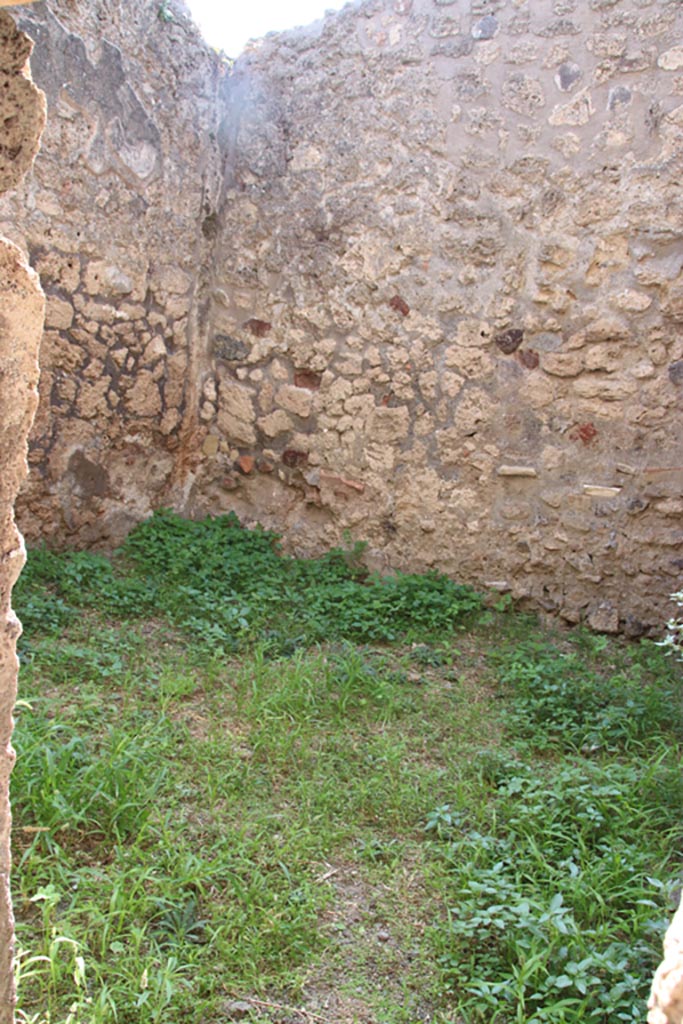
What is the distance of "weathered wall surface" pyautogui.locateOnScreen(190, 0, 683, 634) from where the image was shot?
4270 mm

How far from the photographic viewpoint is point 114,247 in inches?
181

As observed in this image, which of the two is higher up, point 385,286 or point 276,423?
point 385,286

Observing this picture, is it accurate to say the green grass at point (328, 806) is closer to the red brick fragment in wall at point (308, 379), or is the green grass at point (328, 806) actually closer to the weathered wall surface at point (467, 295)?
the weathered wall surface at point (467, 295)

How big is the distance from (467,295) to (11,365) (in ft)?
11.7

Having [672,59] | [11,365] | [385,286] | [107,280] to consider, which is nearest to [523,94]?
[672,59]

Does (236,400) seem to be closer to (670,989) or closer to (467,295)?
(467,295)

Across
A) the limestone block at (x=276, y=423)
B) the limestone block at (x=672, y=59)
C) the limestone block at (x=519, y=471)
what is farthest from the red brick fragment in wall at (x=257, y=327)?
the limestone block at (x=672, y=59)

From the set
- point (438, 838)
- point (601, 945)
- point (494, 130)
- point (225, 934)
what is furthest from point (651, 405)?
point (225, 934)

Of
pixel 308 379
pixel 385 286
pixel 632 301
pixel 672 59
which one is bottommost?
pixel 308 379

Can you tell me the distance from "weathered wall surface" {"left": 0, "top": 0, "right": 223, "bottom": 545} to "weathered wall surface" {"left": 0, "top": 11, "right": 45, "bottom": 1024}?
10.1 ft

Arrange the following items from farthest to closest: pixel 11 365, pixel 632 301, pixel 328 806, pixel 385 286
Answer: pixel 385 286 < pixel 632 301 < pixel 328 806 < pixel 11 365

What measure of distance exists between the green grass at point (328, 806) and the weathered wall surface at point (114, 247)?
2.16 ft

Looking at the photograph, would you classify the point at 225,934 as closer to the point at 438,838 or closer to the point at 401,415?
the point at 438,838

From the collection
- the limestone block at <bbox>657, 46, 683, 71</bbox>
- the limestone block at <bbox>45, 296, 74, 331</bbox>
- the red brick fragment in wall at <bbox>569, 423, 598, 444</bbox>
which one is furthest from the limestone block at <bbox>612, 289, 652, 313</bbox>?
the limestone block at <bbox>45, 296, 74, 331</bbox>
